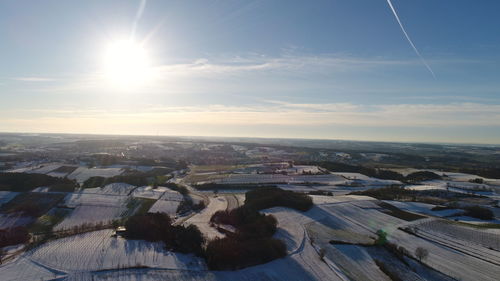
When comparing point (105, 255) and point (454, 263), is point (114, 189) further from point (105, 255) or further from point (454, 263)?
point (454, 263)

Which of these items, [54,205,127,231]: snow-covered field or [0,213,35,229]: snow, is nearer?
[0,213,35,229]: snow

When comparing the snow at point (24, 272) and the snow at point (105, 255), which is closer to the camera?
the snow at point (24, 272)

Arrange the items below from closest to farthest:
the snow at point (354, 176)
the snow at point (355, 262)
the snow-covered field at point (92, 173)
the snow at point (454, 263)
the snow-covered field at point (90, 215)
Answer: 1. the snow at point (355, 262)
2. the snow at point (454, 263)
3. the snow-covered field at point (90, 215)
4. the snow-covered field at point (92, 173)
5. the snow at point (354, 176)

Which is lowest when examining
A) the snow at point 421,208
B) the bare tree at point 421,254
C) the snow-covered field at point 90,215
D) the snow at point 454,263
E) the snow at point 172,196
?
the snow-covered field at point 90,215

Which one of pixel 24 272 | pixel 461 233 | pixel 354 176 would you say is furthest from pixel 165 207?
pixel 354 176

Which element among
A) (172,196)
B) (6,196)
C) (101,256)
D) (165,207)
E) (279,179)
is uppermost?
(101,256)

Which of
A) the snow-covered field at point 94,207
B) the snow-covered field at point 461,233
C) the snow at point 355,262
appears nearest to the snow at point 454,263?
the snow-covered field at point 461,233

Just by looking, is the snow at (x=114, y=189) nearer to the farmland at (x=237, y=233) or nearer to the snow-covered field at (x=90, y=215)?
the farmland at (x=237, y=233)

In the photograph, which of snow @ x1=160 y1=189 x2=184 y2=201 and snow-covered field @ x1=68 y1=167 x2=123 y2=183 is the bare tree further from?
snow-covered field @ x1=68 y1=167 x2=123 y2=183

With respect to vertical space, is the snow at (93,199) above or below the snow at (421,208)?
below

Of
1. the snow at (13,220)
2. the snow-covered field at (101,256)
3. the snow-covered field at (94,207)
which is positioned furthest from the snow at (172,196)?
the snow-covered field at (101,256)

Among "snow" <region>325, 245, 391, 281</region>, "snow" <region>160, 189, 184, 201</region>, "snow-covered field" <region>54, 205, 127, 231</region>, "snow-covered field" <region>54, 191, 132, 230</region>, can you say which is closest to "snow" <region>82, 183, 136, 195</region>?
"snow-covered field" <region>54, 191, 132, 230</region>

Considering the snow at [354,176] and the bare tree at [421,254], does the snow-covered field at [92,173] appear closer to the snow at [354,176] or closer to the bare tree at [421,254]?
the snow at [354,176]

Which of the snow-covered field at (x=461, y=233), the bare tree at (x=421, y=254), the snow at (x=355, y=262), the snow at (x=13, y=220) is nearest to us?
the snow at (x=355, y=262)
